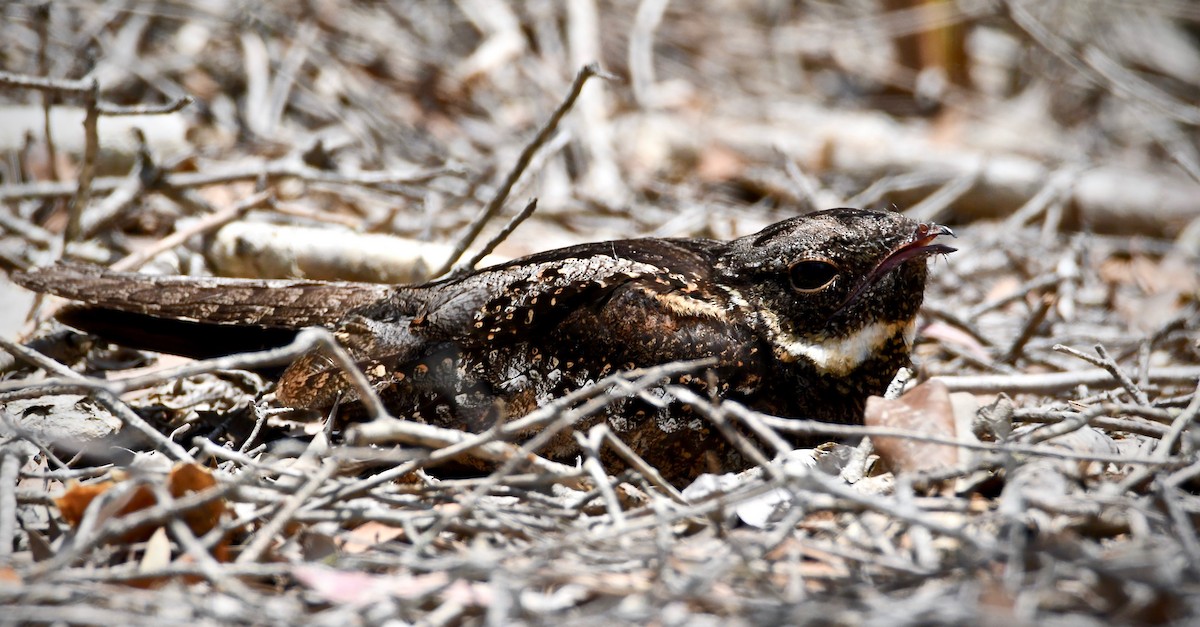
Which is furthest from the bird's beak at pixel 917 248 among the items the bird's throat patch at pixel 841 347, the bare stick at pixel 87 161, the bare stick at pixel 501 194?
the bare stick at pixel 87 161

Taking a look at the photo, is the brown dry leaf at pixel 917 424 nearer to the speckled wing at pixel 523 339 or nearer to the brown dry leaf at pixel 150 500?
the speckled wing at pixel 523 339

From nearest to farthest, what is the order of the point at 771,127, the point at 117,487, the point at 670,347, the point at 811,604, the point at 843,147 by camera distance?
the point at 811,604, the point at 117,487, the point at 670,347, the point at 843,147, the point at 771,127

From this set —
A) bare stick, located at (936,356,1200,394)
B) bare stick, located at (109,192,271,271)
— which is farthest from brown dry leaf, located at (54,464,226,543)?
bare stick, located at (936,356,1200,394)

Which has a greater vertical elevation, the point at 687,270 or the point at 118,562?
the point at 687,270

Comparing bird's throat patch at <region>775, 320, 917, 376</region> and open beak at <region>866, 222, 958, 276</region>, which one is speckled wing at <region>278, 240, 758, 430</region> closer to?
bird's throat patch at <region>775, 320, 917, 376</region>

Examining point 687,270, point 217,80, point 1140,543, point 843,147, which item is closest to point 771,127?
point 843,147

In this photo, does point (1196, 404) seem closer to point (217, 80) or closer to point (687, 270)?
point (687, 270)
